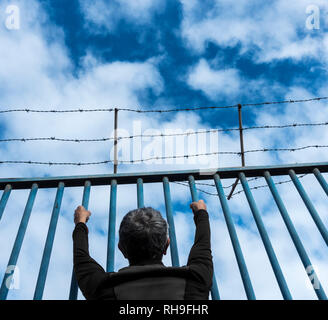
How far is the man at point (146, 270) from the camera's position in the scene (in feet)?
4.04

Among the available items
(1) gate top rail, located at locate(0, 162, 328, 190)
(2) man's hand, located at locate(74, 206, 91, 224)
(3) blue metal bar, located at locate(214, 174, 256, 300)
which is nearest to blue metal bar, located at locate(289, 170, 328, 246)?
(1) gate top rail, located at locate(0, 162, 328, 190)

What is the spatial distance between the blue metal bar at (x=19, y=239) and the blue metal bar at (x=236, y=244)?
145 centimetres

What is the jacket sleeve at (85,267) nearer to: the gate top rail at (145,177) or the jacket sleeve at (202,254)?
the jacket sleeve at (202,254)

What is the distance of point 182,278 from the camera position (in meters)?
1.27

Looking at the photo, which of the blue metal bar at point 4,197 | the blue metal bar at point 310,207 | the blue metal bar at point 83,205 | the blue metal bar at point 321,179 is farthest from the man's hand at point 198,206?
the blue metal bar at point 4,197

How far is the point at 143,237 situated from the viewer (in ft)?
4.51

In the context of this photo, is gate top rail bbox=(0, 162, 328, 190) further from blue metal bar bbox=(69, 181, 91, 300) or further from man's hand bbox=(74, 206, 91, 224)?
man's hand bbox=(74, 206, 91, 224)

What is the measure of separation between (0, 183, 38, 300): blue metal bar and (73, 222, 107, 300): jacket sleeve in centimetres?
70

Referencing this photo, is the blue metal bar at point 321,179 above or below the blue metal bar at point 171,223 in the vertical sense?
above

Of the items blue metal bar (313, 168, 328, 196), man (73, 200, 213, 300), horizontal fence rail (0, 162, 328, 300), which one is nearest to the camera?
man (73, 200, 213, 300)

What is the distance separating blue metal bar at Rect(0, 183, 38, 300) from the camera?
205 centimetres
